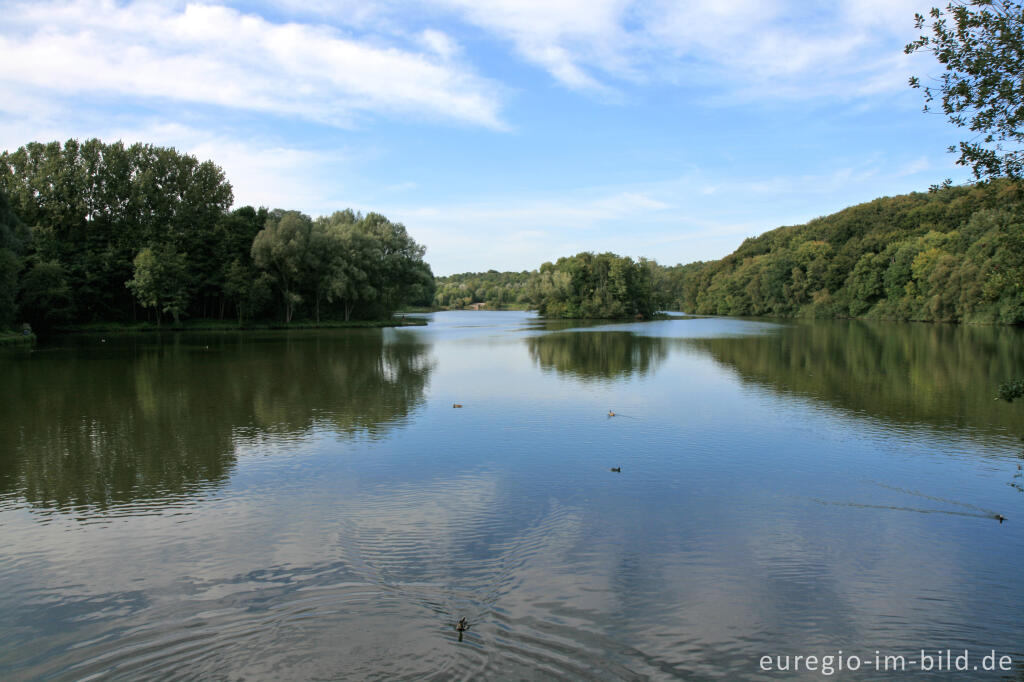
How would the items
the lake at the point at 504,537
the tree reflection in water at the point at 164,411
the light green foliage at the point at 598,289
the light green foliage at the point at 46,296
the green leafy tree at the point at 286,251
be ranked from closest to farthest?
A: 1. the lake at the point at 504,537
2. the tree reflection in water at the point at 164,411
3. the light green foliage at the point at 46,296
4. the green leafy tree at the point at 286,251
5. the light green foliage at the point at 598,289

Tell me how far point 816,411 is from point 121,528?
579 inches

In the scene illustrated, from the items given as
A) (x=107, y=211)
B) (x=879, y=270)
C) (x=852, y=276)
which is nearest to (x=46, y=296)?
(x=107, y=211)

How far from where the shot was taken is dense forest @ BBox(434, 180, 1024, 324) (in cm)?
5922

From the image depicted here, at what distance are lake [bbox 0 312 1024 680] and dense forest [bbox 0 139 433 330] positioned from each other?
39528 mm

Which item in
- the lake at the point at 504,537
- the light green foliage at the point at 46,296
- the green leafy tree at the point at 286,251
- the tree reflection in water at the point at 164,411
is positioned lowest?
the lake at the point at 504,537

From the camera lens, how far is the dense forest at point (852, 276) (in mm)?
59219

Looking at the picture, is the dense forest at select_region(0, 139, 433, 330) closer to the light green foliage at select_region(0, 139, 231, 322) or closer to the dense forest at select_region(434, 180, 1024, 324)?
the light green foliage at select_region(0, 139, 231, 322)

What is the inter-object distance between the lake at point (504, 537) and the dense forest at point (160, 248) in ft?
130

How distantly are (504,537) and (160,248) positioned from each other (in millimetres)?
56282

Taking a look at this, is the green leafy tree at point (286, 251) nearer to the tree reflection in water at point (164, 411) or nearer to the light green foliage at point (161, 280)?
the light green foliage at point (161, 280)

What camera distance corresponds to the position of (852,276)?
263ft

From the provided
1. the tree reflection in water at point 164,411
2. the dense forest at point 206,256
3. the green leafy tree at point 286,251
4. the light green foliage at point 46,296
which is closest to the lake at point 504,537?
the tree reflection in water at point 164,411

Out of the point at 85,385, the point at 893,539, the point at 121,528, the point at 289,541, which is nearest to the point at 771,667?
the point at 893,539

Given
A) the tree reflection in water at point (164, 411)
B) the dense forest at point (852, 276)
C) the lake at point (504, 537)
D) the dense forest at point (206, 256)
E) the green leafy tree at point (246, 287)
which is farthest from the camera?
the dense forest at point (852, 276)
